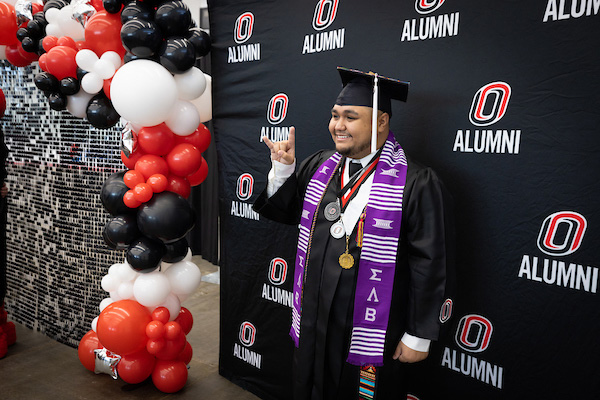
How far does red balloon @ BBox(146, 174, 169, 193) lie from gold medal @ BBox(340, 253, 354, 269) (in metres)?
1.12

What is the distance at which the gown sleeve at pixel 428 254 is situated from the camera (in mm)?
1606

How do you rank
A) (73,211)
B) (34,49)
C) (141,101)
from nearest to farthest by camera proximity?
(141,101) < (34,49) < (73,211)

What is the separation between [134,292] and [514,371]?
1928 millimetres

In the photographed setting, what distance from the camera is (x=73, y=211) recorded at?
311 cm

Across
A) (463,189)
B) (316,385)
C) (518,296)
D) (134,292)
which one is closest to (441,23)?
(463,189)

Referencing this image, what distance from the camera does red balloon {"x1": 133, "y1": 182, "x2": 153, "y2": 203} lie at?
228 cm

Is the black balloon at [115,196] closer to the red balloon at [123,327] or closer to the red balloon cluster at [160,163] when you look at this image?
the red balloon cluster at [160,163]

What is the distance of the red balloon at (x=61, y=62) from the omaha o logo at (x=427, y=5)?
1.87 meters

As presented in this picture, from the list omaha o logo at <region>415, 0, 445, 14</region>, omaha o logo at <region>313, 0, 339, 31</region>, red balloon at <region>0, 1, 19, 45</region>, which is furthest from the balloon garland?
omaha o logo at <region>415, 0, 445, 14</region>

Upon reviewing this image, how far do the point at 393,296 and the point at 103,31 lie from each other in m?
1.99

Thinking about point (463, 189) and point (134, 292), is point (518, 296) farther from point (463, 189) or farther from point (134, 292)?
point (134, 292)

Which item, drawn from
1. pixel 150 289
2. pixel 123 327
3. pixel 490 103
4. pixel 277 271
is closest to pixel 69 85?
pixel 150 289

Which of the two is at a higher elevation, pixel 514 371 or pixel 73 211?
pixel 73 211

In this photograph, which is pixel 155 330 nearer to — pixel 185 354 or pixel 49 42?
pixel 185 354
